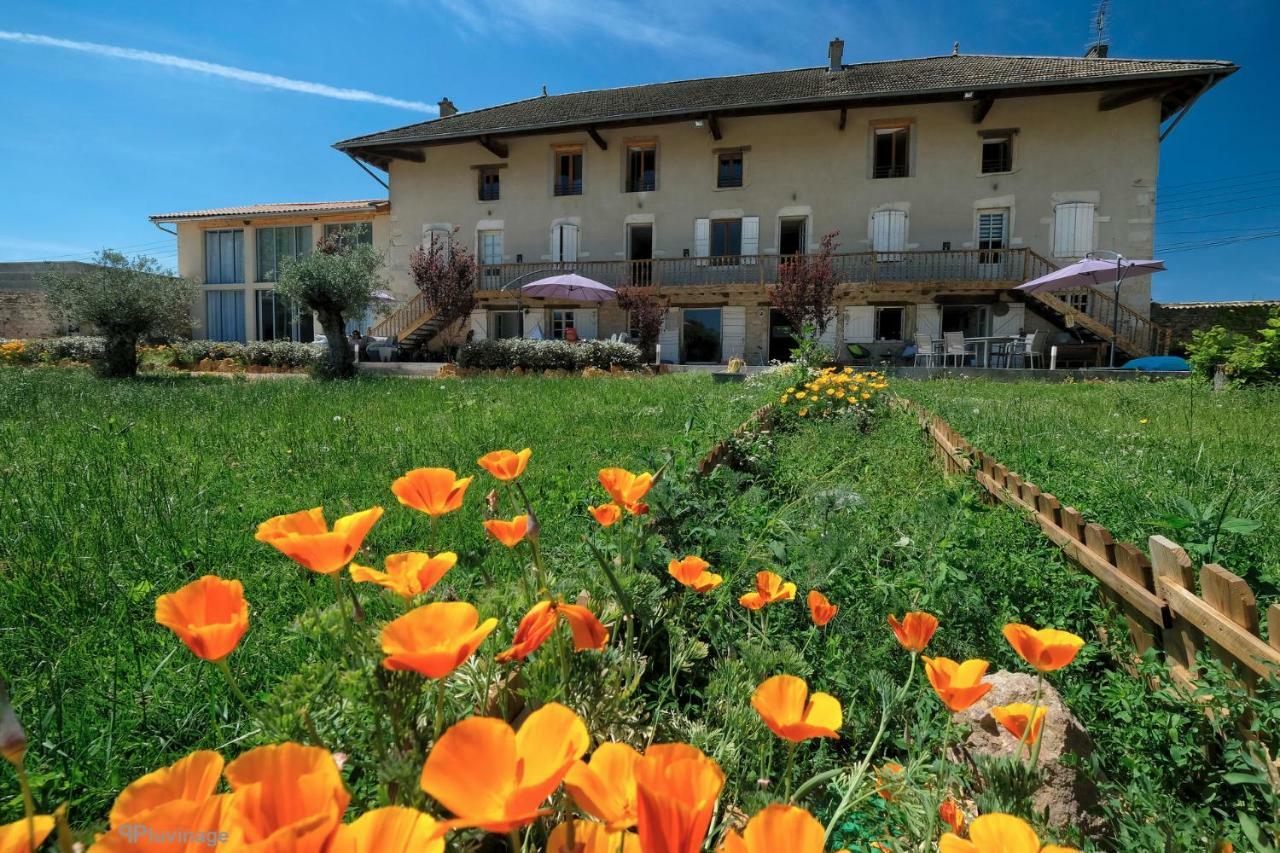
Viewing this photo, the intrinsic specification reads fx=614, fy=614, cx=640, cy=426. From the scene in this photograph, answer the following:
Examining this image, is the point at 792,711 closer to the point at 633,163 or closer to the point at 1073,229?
the point at 1073,229

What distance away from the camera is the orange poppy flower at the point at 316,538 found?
1.95ft

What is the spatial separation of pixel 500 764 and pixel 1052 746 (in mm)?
1370

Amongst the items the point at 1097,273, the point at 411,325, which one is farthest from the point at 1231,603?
the point at 411,325

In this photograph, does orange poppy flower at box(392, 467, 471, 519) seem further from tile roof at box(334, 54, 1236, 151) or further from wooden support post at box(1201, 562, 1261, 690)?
tile roof at box(334, 54, 1236, 151)

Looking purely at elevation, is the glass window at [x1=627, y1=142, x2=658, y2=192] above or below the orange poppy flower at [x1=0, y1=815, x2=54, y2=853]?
above

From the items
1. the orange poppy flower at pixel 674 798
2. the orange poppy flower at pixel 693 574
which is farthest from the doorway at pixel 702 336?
the orange poppy flower at pixel 674 798

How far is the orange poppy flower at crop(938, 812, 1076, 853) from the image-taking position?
447mm

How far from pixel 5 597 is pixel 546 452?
8.34ft

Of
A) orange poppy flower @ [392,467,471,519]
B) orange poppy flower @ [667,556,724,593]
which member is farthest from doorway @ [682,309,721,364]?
orange poppy flower @ [392,467,471,519]

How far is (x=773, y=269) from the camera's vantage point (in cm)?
1808

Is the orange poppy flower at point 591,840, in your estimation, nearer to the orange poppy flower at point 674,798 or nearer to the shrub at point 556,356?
the orange poppy flower at point 674,798

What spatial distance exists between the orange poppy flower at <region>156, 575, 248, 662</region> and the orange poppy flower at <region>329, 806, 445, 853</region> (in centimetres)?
24

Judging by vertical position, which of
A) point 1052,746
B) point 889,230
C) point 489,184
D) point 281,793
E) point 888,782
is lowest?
point 1052,746

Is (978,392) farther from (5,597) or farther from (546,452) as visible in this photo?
(5,597)
